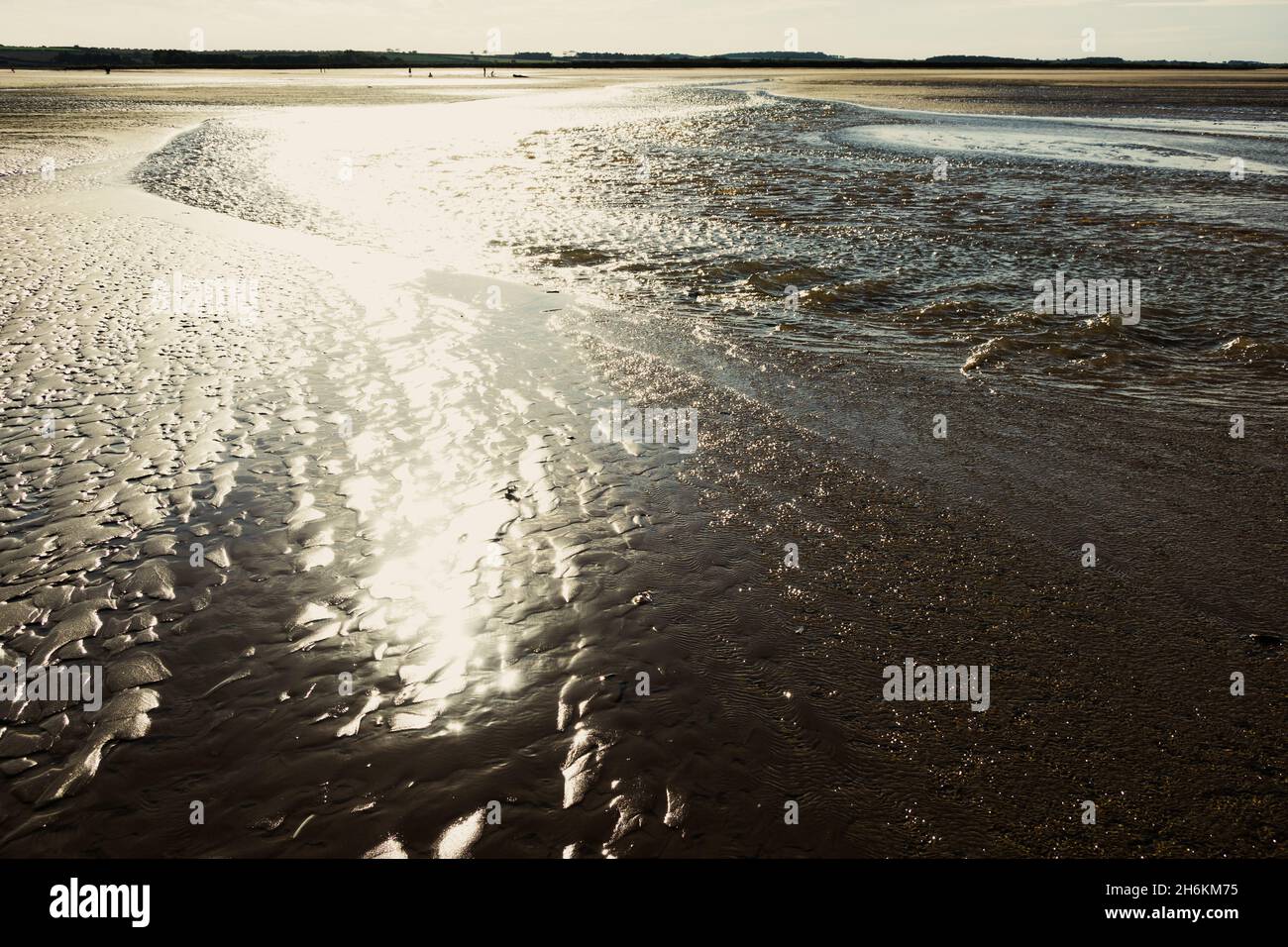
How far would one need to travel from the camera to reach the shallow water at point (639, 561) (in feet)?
11.2

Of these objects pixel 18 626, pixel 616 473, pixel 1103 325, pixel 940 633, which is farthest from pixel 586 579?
pixel 1103 325

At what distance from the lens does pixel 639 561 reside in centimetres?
511

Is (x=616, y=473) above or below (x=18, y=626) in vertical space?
above

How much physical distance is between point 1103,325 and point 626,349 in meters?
5.69

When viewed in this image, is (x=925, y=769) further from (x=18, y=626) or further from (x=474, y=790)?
(x=18, y=626)
